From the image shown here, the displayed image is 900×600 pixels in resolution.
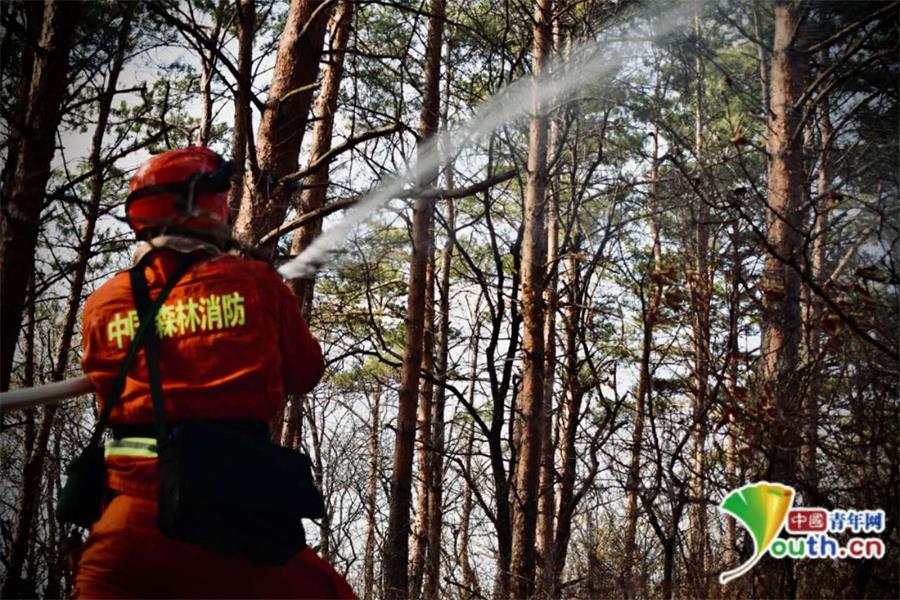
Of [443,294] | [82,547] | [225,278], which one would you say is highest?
[443,294]

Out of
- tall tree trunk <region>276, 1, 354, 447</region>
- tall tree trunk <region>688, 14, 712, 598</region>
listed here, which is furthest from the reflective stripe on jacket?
tall tree trunk <region>276, 1, 354, 447</region>

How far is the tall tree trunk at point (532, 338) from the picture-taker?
10.5 metres

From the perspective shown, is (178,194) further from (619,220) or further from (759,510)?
(619,220)

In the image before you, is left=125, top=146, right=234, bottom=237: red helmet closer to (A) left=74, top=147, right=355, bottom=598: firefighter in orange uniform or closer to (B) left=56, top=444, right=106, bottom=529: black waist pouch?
(A) left=74, top=147, right=355, bottom=598: firefighter in orange uniform

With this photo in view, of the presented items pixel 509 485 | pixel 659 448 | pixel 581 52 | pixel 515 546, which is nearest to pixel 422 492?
pixel 509 485

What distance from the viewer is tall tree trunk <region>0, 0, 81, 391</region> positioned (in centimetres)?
479

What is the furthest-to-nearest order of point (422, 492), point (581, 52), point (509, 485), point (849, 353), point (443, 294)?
point (422, 492) < point (443, 294) < point (509, 485) < point (581, 52) < point (849, 353)

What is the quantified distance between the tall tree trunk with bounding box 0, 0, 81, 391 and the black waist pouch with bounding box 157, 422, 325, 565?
2831mm

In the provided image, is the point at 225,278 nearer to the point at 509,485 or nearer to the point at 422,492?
the point at 509,485

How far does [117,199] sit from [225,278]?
13.9 metres

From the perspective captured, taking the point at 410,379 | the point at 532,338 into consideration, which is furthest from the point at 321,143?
the point at 532,338

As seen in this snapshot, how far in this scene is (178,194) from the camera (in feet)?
9.47

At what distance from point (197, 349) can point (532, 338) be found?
29.1 feet

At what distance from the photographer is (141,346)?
2.57 metres
